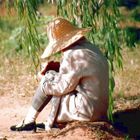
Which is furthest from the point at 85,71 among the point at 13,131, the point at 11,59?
the point at 11,59

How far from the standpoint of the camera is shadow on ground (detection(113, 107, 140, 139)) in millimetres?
7689

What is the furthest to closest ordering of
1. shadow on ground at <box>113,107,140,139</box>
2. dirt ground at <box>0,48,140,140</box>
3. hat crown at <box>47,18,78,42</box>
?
shadow on ground at <box>113,107,140,139</box> → hat crown at <box>47,18,78,42</box> → dirt ground at <box>0,48,140,140</box>

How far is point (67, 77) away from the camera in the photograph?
6.89 metres

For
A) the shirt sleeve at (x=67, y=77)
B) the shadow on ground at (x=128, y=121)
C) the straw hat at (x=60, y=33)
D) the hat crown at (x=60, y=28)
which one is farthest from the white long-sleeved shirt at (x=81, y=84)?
the shadow on ground at (x=128, y=121)

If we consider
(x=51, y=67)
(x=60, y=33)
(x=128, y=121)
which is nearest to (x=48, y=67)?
(x=51, y=67)

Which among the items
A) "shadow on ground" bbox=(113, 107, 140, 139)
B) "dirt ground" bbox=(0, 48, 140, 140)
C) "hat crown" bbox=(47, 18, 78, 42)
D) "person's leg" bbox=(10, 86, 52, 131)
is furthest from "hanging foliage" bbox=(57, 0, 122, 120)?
"person's leg" bbox=(10, 86, 52, 131)

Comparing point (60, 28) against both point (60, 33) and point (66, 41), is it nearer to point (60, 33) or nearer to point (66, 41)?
point (60, 33)

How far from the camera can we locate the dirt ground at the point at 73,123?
6742 mm

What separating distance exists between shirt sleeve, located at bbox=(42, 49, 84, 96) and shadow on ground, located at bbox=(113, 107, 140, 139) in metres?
1.09

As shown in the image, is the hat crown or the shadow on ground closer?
the hat crown

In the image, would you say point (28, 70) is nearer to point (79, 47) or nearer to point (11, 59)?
point (11, 59)

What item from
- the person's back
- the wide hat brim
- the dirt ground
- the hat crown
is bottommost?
the dirt ground

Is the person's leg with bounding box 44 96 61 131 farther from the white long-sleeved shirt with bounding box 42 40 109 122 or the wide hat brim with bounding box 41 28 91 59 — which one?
A: the wide hat brim with bounding box 41 28 91 59

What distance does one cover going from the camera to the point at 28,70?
12617mm
